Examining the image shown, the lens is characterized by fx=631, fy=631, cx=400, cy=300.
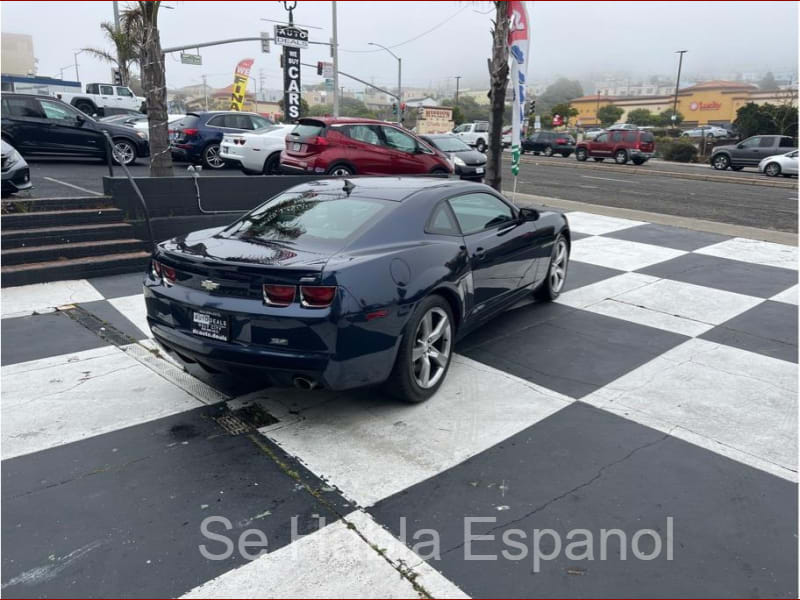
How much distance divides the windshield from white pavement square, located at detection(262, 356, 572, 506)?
15418 mm

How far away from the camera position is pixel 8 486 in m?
3.34

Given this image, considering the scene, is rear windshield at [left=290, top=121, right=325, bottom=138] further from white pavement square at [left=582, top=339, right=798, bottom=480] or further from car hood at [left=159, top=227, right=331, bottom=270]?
white pavement square at [left=582, top=339, right=798, bottom=480]

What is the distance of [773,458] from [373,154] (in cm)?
986

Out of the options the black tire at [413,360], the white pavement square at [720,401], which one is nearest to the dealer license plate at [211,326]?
the black tire at [413,360]

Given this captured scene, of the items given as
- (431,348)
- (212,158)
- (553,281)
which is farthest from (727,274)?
(212,158)

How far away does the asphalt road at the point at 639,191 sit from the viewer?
12.9m

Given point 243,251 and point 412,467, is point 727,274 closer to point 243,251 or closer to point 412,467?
point 412,467

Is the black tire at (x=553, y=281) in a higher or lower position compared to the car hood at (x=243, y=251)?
lower

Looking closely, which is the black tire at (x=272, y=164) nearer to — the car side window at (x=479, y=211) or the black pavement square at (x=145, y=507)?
the car side window at (x=479, y=211)

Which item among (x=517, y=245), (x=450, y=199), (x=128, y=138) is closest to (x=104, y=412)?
(x=450, y=199)

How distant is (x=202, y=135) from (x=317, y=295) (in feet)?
46.7

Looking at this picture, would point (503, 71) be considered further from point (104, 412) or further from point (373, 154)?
point (104, 412)

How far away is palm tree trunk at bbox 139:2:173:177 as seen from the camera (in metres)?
9.82

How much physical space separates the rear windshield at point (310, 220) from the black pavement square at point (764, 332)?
3468mm
